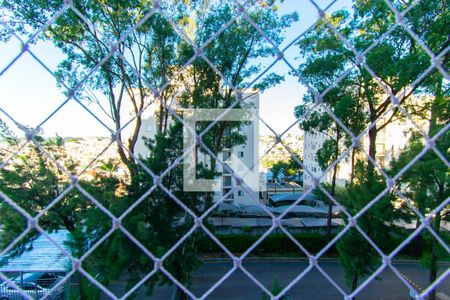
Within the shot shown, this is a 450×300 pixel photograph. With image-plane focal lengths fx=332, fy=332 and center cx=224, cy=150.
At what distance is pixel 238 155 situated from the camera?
735cm

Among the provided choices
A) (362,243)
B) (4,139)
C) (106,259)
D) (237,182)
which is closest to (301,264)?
(362,243)

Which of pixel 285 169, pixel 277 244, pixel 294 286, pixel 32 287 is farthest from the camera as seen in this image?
pixel 285 169

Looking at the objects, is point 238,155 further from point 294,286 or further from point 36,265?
point 36,265

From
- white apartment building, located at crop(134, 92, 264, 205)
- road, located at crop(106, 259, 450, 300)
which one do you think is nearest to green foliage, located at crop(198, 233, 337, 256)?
road, located at crop(106, 259, 450, 300)

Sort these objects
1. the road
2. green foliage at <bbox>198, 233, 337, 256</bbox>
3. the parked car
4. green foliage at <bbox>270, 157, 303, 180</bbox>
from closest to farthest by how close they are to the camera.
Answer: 1. the parked car
2. the road
3. green foliage at <bbox>198, 233, 337, 256</bbox>
4. green foliage at <bbox>270, 157, 303, 180</bbox>

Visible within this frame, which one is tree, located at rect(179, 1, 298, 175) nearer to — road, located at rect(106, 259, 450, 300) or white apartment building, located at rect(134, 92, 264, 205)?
white apartment building, located at rect(134, 92, 264, 205)

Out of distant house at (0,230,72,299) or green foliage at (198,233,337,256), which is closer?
distant house at (0,230,72,299)

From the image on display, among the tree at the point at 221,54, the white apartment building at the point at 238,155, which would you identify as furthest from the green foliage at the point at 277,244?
the tree at the point at 221,54

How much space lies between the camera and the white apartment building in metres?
3.71

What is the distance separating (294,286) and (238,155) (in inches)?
128

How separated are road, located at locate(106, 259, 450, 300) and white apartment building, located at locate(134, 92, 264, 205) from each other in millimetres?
1258

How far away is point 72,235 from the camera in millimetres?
2707

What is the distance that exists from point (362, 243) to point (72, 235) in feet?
8.10

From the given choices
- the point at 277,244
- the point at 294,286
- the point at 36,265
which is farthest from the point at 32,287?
the point at 277,244
